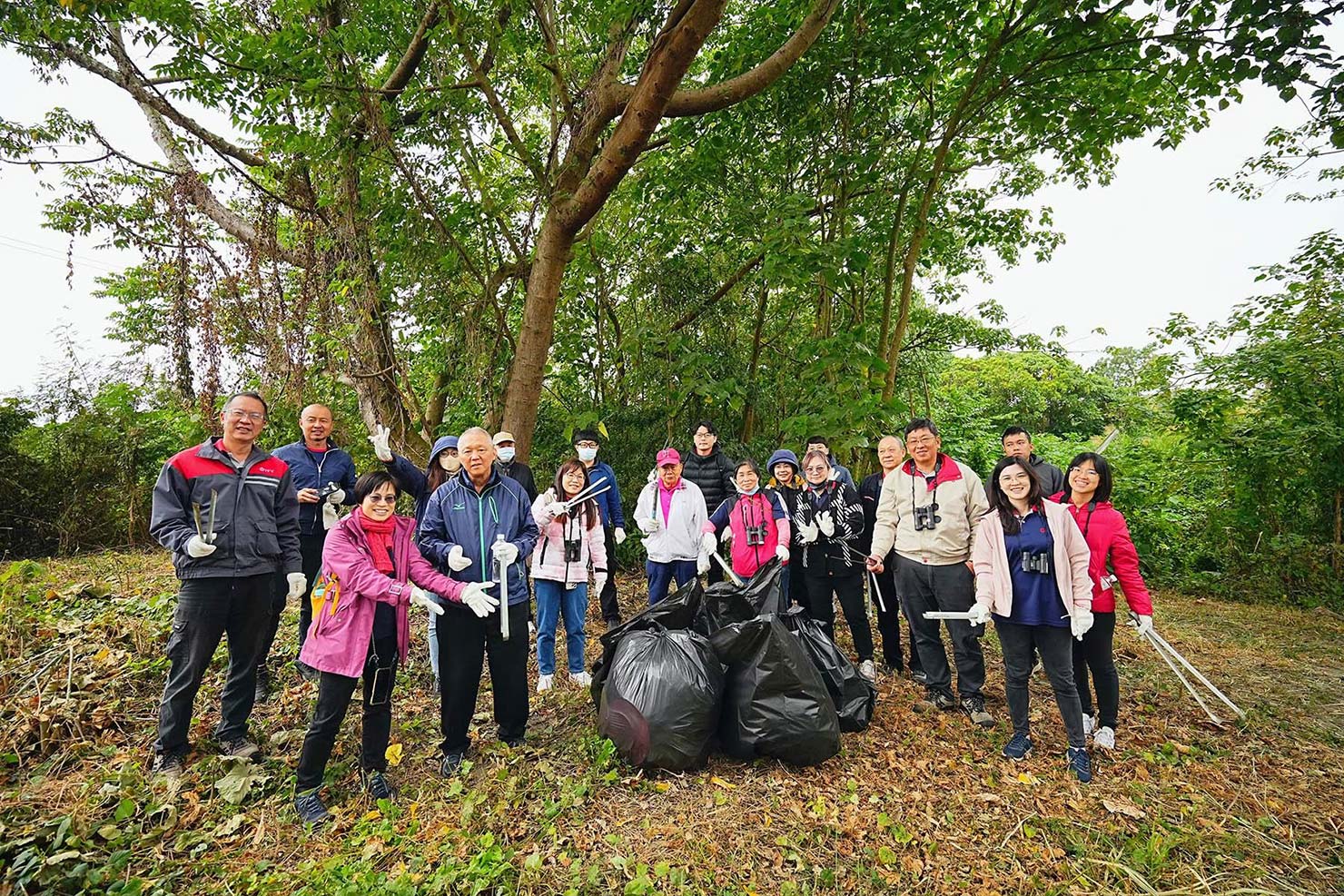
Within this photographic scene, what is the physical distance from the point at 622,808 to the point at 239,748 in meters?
1.84

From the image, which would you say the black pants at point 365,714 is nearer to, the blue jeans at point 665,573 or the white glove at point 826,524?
the blue jeans at point 665,573

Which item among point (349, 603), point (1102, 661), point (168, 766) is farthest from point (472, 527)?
point (1102, 661)

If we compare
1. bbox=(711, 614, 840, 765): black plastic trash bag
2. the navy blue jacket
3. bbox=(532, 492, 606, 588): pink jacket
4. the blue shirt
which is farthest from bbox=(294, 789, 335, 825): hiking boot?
the blue shirt

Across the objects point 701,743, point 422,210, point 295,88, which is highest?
point 295,88

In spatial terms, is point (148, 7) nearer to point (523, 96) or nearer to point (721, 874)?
point (523, 96)

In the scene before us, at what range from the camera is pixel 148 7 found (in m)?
4.39

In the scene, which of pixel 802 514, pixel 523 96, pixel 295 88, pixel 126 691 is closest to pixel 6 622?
pixel 126 691

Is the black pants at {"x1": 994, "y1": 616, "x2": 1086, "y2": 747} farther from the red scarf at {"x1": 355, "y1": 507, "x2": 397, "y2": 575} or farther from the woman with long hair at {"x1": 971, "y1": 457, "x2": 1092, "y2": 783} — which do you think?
the red scarf at {"x1": 355, "y1": 507, "x2": 397, "y2": 575}

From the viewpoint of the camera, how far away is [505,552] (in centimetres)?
291

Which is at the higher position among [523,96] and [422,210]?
[523,96]

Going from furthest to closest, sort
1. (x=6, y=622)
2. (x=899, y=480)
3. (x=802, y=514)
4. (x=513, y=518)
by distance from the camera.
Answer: (x=802, y=514)
(x=899, y=480)
(x=6, y=622)
(x=513, y=518)

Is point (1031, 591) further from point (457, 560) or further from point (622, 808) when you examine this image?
point (457, 560)

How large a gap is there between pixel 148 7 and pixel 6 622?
428 cm

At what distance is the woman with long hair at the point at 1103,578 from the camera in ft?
10.3
